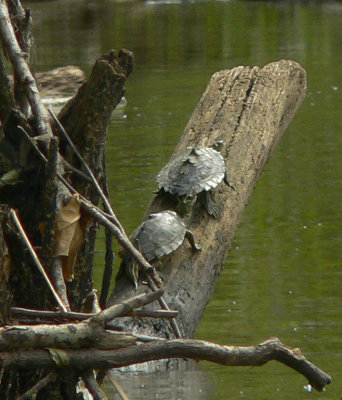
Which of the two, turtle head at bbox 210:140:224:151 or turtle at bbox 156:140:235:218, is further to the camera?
turtle head at bbox 210:140:224:151

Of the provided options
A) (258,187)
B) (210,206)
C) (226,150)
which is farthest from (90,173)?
(258,187)

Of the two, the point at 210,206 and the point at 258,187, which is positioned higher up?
the point at 210,206

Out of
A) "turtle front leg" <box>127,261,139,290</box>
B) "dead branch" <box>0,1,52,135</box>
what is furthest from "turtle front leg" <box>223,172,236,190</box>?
"dead branch" <box>0,1,52,135</box>

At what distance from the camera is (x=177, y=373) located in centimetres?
463

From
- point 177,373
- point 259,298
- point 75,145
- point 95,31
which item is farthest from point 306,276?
point 95,31

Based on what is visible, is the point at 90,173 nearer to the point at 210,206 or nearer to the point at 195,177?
the point at 210,206

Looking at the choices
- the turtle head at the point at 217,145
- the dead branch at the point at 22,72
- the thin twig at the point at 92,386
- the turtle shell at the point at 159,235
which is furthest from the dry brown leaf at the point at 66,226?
the turtle head at the point at 217,145

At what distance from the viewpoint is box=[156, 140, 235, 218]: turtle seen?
543 centimetres

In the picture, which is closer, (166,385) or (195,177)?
(166,385)

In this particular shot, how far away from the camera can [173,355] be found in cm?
288

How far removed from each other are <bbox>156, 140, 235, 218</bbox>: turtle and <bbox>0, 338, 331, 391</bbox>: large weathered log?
244 centimetres

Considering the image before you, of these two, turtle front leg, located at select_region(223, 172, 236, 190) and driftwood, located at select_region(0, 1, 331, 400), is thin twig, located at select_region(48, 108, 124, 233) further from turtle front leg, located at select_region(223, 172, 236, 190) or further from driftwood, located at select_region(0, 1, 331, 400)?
turtle front leg, located at select_region(223, 172, 236, 190)

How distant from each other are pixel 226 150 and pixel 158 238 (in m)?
1.17

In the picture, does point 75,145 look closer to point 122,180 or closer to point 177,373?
point 177,373
